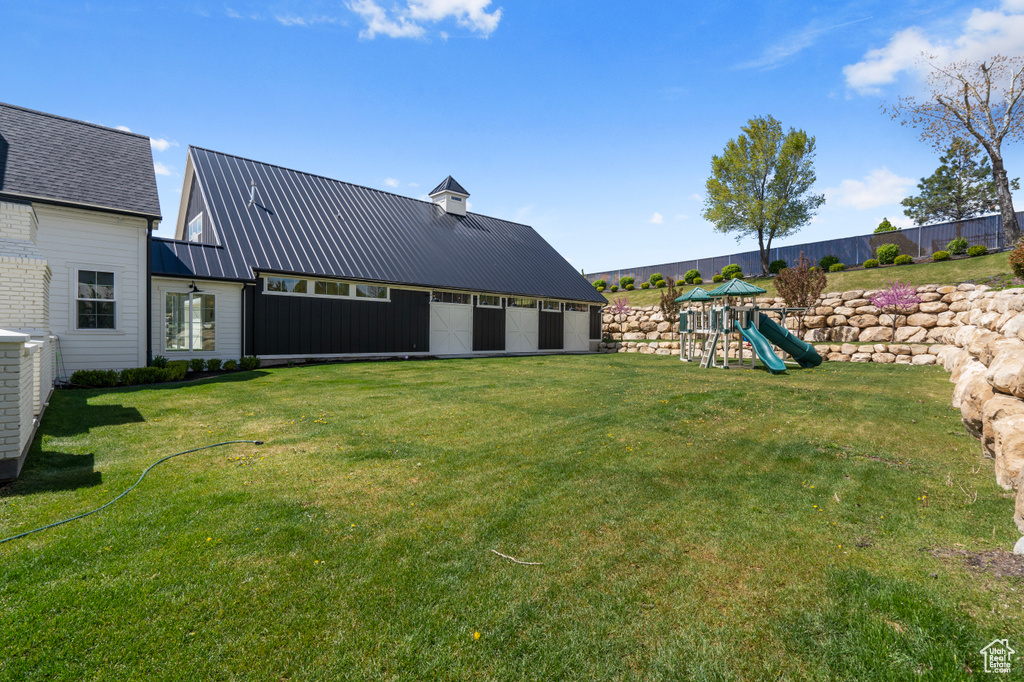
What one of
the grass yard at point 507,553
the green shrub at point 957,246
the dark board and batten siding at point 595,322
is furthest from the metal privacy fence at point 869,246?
the grass yard at point 507,553

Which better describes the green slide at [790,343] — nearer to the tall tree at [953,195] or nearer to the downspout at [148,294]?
the downspout at [148,294]

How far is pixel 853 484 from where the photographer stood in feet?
14.2

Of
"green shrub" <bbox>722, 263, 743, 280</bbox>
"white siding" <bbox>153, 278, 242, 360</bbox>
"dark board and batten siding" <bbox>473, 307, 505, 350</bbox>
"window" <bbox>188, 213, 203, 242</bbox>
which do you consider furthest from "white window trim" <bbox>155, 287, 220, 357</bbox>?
"green shrub" <bbox>722, 263, 743, 280</bbox>

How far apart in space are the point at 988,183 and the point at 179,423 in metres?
46.9

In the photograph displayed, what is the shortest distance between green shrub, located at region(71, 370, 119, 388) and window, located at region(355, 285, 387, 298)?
7.03 meters

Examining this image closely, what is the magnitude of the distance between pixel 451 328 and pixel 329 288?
4881mm

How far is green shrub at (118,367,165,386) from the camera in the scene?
9867 mm

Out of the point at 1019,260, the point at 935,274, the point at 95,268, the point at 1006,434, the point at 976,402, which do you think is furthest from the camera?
the point at 935,274

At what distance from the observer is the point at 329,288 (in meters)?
14.9

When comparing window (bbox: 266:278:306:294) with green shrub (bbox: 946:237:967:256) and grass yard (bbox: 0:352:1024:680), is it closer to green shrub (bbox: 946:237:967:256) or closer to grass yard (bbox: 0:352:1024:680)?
grass yard (bbox: 0:352:1024:680)

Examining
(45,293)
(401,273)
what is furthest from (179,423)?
(401,273)

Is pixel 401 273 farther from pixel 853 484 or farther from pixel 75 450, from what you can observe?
pixel 853 484

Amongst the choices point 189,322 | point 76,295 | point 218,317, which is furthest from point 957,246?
point 76,295

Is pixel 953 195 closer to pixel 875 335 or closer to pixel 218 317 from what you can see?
pixel 875 335
